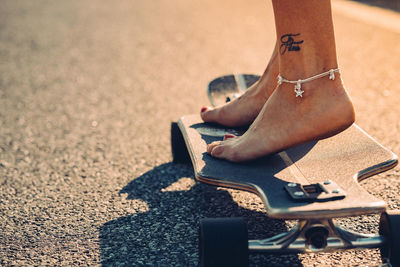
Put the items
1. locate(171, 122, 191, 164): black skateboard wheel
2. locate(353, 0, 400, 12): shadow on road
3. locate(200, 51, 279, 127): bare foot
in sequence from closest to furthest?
1. locate(200, 51, 279, 127): bare foot
2. locate(171, 122, 191, 164): black skateboard wheel
3. locate(353, 0, 400, 12): shadow on road

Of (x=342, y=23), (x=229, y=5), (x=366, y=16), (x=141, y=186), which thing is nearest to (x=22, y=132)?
(x=141, y=186)

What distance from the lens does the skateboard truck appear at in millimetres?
1441

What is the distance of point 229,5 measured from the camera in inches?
276

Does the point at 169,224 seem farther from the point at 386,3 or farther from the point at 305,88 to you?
Result: the point at 386,3

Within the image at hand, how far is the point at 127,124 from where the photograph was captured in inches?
121

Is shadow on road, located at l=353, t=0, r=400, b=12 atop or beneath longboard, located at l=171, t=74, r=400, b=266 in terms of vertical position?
atop

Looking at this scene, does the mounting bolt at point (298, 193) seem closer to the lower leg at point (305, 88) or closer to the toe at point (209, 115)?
the lower leg at point (305, 88)

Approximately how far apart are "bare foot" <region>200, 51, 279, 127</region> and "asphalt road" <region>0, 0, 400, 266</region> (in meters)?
0.31

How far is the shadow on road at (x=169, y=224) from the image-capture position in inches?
66.2

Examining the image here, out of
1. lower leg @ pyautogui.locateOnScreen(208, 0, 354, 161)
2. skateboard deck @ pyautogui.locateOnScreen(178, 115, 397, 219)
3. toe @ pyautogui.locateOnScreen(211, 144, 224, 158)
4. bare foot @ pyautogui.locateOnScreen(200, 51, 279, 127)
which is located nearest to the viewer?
skateboard deck @ pyautogui.locateOnScreen(178, 115, 397, 219)

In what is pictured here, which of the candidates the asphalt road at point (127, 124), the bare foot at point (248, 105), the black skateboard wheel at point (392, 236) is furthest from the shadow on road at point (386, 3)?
the black skateboard wheel at point (392, 236)

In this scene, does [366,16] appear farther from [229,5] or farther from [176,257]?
[176,257]

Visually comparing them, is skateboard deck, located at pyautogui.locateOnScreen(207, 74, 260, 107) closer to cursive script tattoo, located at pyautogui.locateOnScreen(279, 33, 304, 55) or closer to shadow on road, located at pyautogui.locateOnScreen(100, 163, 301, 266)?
shadow on road, located at pyautogui.locateOnScreen(100, 163, 301, 266)

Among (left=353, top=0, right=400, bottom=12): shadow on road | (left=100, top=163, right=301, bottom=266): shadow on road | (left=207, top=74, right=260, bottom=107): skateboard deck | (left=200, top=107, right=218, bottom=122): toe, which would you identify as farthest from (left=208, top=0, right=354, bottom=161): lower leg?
(left=353, top=0, right=400, bottom=12): shadow on road
